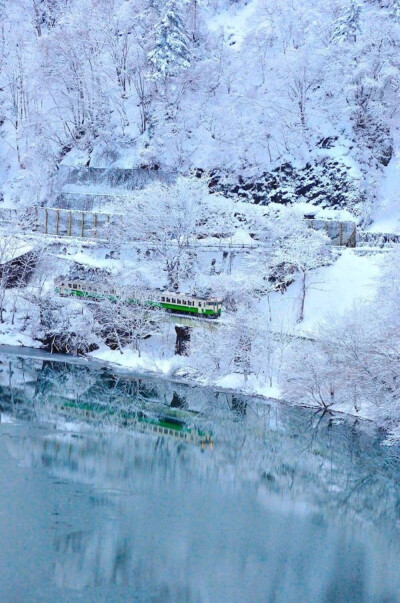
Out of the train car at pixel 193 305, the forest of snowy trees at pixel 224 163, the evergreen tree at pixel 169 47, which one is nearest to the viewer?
the forest of snowy trees at pixel 224 163

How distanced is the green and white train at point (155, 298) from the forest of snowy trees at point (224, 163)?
2.96 feet

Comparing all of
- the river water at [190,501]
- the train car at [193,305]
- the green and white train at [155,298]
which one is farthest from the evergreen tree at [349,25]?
the river water at [190,501]

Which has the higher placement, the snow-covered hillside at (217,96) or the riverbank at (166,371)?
the snow-covered hillside at (217,96)

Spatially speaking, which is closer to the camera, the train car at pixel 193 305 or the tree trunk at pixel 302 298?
the train car at pixel 193 305

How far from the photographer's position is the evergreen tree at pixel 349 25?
56.1 m

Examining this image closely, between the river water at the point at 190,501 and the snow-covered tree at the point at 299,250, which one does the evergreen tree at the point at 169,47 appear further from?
the river water at the point at 190,501

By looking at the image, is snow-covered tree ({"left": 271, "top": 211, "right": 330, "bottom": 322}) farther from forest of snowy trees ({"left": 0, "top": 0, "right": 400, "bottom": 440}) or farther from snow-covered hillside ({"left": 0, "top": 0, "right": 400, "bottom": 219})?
snow-covered hillside ({"left": 0, "top": 0, "right": 400, "bottom": 219})

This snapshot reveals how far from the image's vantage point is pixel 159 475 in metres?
26.6

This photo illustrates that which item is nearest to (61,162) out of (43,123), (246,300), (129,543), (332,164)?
(43,123)

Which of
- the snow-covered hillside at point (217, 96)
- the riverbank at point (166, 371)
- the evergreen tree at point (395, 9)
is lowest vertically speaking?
the riverbank at point (166, 371)

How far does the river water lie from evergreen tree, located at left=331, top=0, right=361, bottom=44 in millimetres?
31904

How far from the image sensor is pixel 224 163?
186 ft

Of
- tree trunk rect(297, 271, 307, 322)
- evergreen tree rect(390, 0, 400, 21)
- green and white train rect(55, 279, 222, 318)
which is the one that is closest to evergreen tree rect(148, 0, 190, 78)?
evergreen tree rect(390, 0, 400, 21)

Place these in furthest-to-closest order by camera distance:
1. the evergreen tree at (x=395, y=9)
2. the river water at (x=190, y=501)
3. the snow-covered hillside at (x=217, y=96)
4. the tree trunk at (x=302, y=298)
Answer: the evergreen tree at (x=395, y=9), the snow-covered hillside at (x=217, y=96), the tree trunk at (x=302, y=298), the river water at (x=190, y=501)
